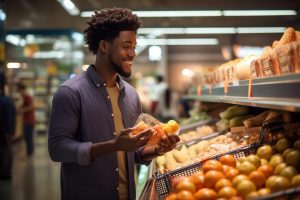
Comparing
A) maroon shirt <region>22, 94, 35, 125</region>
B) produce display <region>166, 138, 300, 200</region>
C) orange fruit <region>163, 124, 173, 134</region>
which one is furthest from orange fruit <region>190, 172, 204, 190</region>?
maroon shirt <region>22, 94, 35, 125</region>

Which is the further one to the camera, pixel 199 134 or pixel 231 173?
pixel 199 134

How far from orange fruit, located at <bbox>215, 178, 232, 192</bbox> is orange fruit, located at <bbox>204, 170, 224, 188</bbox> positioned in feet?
0.13

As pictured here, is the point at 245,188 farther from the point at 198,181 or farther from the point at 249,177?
the point at 198,181

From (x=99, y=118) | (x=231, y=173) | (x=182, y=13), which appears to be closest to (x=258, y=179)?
(x=231, y=173)

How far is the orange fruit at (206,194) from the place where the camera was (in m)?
2.02

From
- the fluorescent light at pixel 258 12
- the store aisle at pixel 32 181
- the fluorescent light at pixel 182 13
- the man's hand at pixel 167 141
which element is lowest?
Result: the store aisle at pixel 32 181

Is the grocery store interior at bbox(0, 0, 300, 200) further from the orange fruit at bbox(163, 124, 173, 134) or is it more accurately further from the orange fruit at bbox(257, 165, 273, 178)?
the orange fruit at bbox(163, 124, 173, 134)

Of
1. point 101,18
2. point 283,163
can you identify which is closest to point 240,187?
point 283,163

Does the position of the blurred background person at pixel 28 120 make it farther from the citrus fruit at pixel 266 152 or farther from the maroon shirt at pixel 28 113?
the citrus fruit at pixel 266 152

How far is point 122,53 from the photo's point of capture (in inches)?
103

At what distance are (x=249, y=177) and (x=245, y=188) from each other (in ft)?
0.42

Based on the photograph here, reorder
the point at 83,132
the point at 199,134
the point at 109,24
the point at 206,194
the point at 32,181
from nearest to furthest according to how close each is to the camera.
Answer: the point at 206,194 → the point at 83,132 → the point at 109,24 → the point at 199,134 → the point at 32,181

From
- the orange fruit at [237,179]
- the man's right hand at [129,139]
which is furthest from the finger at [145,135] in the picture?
the orange fruit at [237,179]

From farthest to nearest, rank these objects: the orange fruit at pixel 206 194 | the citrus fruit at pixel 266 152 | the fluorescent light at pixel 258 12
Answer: the fluorescent light at pixel 258 12 < the citrus fruit at pixel 266 152 < the orange fruit at pixel 206 194
